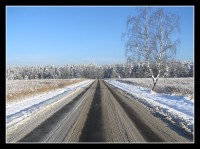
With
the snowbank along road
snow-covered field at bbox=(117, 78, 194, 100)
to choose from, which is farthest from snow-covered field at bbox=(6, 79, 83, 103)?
snow-covered field at bbox=(117, 78, 194, 100)

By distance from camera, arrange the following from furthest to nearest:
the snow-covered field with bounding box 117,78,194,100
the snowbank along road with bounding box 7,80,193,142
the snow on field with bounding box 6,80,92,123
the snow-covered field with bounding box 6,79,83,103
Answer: the snow-covered field with bounding box 117,78,194,100 < the snow-covered field with bounding box 6,79,83,103 < the snow on field with bounding box 6,80,92,123 < the snowbank along road with bounding box 7,80,193,142

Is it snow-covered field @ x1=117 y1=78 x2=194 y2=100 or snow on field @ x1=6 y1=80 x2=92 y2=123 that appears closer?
snow on field @ x1=6 y1=80 x2=92 y2=123

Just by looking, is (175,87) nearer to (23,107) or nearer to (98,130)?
(23,107)

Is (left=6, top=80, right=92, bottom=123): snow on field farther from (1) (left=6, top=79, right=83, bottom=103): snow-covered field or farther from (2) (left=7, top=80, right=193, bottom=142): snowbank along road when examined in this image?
(1) (left=6, top=79, right=83, bottom=103): snow-covered field

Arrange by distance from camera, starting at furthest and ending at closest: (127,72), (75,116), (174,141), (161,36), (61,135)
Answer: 1. (127,72)
2. (161,36)
3. (75,116)
4. (61,135)
5. (174,141)

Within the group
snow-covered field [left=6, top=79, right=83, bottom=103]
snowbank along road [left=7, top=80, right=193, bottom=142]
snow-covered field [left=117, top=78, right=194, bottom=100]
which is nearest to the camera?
snowbank along road [left=7, top=80, right=193, bottom=142]

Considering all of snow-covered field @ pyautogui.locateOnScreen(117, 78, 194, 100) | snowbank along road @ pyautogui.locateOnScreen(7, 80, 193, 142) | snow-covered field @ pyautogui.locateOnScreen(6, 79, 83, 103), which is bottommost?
snowbank along road @ pyautogui.locateOnScreen(7, 80, 193, 142)

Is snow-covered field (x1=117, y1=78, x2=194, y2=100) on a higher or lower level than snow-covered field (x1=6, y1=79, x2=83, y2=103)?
higher

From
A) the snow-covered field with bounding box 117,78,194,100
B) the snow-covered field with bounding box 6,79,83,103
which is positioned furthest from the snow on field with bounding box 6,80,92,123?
the snow-covered field with bounding box 117,78,194,100

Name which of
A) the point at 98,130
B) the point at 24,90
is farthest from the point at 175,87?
the point at 98,130
